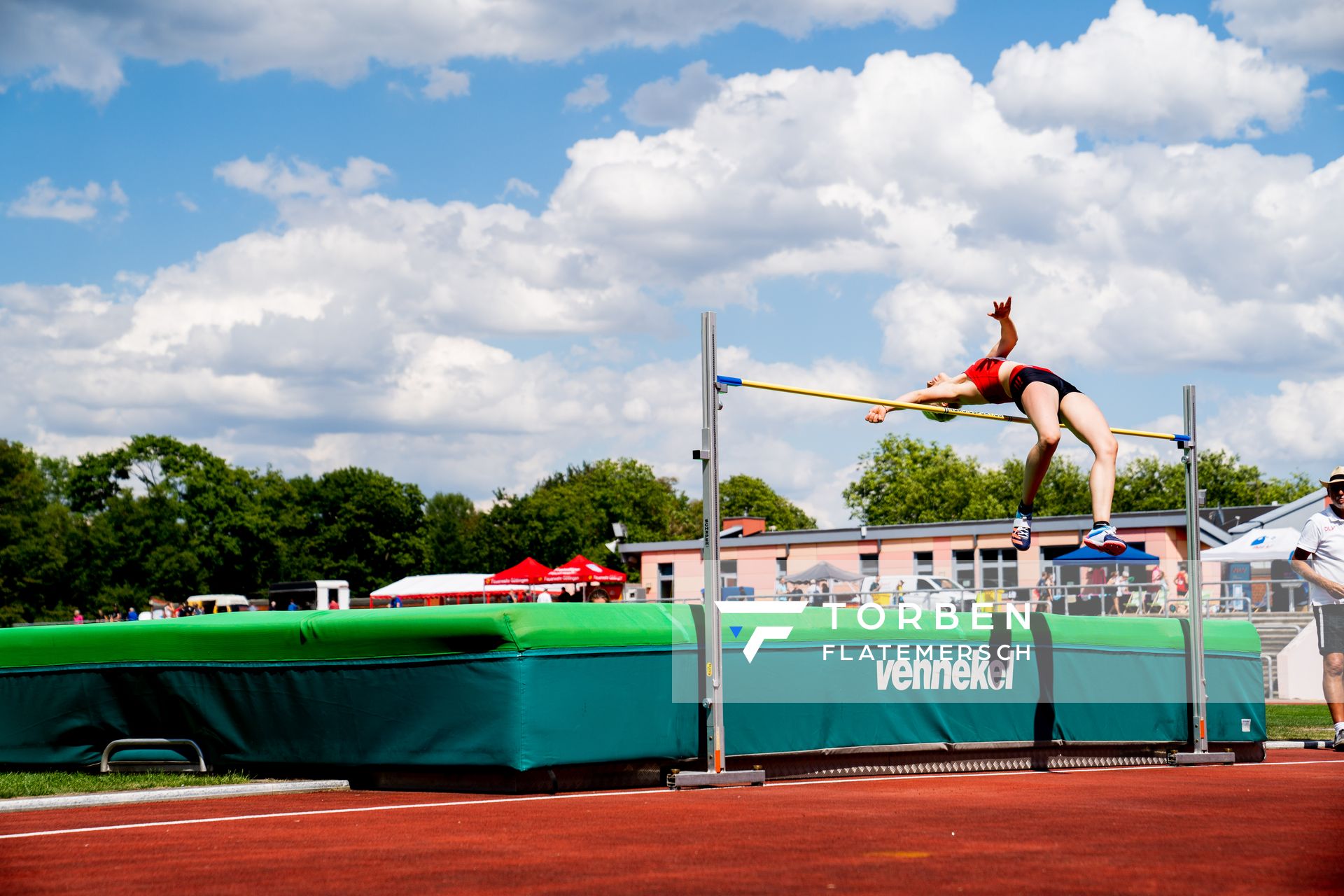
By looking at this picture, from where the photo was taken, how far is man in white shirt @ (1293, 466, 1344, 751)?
13453mm

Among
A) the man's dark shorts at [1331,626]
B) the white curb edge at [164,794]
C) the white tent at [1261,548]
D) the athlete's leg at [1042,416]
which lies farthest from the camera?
the white tent at [1261,548]

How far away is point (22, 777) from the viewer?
10.5 metres

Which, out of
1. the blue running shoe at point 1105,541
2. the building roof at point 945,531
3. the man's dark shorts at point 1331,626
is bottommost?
the man's dark shorts at point 1331,626

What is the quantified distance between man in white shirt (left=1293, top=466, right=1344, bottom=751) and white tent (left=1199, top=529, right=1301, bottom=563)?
20.7 meters

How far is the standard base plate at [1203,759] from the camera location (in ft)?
41.0

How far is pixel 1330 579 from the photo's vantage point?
1348 cm

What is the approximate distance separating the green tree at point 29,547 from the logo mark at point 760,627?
7601 centimetres

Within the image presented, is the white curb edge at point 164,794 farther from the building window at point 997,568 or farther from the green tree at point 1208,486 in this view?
the green tree at point 1208,486

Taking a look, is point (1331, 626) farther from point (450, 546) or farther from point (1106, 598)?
point (450, 546)

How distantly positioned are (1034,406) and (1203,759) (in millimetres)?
4496

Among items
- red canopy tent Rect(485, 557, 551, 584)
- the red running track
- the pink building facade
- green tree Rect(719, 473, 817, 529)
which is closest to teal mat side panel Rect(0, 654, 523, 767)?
the red running track

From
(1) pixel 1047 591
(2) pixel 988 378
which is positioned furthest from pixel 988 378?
(1) pixel 1047 591

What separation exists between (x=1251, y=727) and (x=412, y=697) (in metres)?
8.46

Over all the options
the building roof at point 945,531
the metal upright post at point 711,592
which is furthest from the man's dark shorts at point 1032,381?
the building roof at point 945,531
